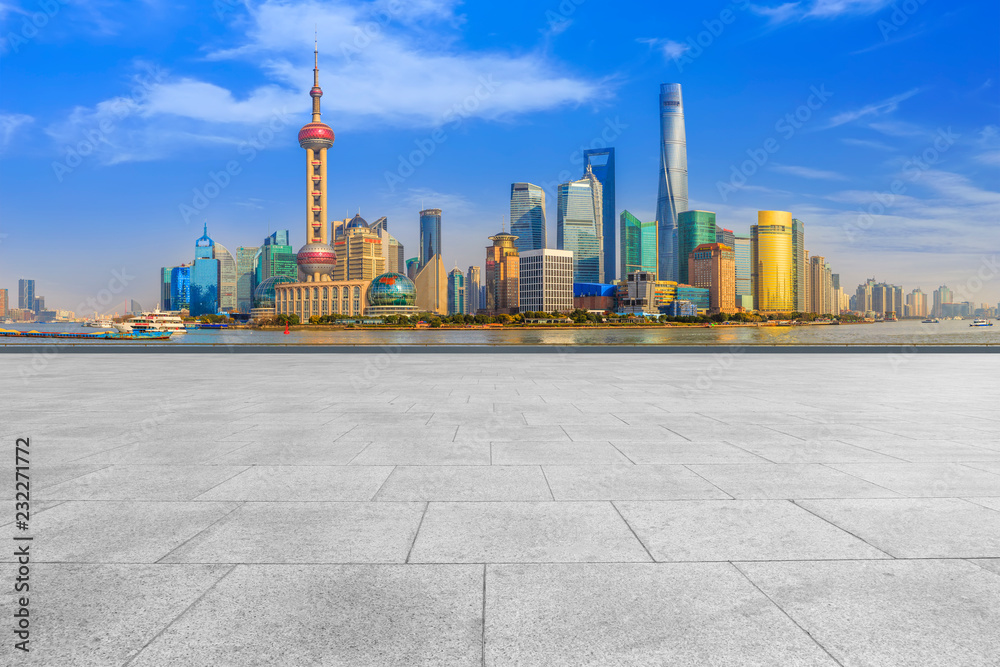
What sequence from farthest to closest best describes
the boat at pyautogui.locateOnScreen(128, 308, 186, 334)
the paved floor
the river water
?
1. the boat at pyautogui.locateOnScreen(128, 308, 186, 334)
2. the river water
3. the paved floor

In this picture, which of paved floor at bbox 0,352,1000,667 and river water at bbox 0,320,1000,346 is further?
river water at bbox 0,320,1000,346

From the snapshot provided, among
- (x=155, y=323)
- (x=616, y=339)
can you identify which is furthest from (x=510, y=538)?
(x=155, y=323)

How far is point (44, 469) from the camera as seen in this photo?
23.0 ft

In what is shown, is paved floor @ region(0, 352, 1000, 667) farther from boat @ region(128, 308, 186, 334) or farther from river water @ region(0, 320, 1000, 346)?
boat @ region(128, 308, 186, 334)

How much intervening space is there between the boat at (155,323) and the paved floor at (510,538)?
12018cm

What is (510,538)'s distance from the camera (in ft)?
15.7

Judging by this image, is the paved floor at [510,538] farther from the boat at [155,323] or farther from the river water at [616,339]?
the boat at [155,323]

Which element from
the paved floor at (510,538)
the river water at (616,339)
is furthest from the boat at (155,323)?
the paved floor at (510,538)

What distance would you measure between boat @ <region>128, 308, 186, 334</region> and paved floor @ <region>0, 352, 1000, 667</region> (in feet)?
394

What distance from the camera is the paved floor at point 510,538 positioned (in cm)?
328

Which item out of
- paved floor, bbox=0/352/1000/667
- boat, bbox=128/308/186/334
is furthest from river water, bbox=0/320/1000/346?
paved floor, bbox=0/352/1000/667

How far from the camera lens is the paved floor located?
10.7ft

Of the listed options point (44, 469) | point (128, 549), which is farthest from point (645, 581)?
point (44, 469)

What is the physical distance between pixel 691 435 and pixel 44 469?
8.28 metres
